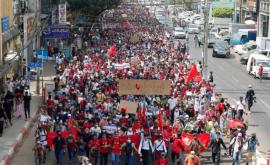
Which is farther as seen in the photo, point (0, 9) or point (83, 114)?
point (0, 9)

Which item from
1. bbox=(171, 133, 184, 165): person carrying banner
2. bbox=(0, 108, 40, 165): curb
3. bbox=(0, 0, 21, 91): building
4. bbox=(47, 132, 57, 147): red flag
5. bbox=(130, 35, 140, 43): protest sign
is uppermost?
bbox=(0, 0, 21, 91): building

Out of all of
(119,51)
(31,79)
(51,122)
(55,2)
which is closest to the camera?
(51,122)

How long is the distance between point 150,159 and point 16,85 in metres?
11.9

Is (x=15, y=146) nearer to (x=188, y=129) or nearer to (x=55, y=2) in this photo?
(x=188, y=129)

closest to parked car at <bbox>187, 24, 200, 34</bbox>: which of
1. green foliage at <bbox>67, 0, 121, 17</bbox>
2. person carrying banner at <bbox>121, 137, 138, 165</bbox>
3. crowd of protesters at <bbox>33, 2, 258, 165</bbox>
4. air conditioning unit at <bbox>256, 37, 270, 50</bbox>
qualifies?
green foliage at <bbox>67, 0, 121, 17</bbox>

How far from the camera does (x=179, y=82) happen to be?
3303 centimetres

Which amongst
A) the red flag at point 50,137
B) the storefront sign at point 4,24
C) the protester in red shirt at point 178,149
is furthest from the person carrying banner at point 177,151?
the storefront sign at point 4,24

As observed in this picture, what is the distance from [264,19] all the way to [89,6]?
1890 cm

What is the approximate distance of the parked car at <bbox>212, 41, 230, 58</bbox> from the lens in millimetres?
56219

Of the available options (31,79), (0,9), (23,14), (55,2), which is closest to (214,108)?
(0,9)

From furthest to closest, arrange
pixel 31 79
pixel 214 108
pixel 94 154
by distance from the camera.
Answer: pixel 31 79 < pixel 214 108 < pixel 94 154

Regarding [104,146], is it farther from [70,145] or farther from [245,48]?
[245,48]

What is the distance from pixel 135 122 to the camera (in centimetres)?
2314

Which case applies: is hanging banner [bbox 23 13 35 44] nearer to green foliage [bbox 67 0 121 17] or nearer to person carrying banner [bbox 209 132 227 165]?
person carrying banner [bbox 209 132 227 165]
